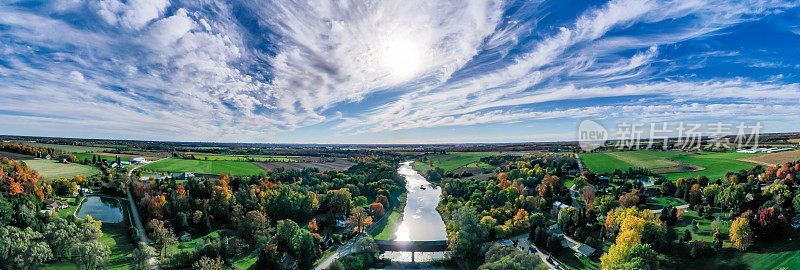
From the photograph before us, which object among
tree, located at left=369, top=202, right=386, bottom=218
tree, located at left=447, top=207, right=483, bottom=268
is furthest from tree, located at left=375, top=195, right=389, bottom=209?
tree, located at left=447, top=207, right=483, bottom=268

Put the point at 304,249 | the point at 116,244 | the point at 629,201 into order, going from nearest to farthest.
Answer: the point at 304,249, the point at 116,244, the point at 629,201

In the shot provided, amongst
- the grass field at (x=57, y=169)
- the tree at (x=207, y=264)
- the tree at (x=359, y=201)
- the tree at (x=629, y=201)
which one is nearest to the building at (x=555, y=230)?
the tree at (x=629, y=201)

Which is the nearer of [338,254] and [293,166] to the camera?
[338,254]

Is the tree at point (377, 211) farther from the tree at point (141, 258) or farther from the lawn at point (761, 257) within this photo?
the lawn at point (761, 257)

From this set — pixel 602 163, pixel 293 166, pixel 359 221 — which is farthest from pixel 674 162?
pixel 293 166

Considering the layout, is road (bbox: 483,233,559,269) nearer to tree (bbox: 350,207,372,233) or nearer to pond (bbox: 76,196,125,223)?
tree (bbox: 350,207,372,233)

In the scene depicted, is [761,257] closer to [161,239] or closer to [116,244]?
[161,239]
